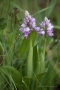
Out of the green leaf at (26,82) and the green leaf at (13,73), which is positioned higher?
the green leaf at (13,73)

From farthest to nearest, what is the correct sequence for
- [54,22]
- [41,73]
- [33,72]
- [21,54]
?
[54,22] → [21,54] → [33,72] → [41,73]

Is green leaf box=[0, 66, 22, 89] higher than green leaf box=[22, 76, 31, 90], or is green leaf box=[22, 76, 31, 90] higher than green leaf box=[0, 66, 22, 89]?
green leaf box=[0, 66, 22, 89]

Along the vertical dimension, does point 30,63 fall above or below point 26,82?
above

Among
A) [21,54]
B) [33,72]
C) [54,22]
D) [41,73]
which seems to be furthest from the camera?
[54,22]

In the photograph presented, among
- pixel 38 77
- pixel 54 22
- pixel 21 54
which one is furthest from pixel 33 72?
pixel 54 22

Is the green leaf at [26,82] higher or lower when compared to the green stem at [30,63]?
lower

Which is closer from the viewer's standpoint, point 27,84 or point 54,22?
point 27,84

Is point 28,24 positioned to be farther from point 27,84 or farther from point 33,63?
point 27,84

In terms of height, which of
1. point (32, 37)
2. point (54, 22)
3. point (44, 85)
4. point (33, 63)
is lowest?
point (44, 85)
